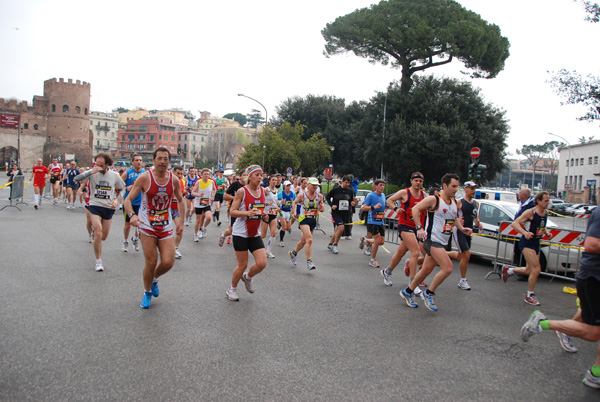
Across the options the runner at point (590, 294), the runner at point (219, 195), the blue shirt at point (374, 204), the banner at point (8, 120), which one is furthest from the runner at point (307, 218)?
the banner at point (8, 120)

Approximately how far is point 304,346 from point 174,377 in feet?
4.43

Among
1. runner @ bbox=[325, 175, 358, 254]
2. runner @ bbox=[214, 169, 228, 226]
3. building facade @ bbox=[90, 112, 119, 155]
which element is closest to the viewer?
runner @ bbox=[325, 175, 358, 254]

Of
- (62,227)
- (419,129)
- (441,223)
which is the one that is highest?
(419,129)

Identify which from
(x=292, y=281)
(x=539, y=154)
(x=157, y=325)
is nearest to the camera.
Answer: (x=157, y=325)

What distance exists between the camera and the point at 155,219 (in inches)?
218

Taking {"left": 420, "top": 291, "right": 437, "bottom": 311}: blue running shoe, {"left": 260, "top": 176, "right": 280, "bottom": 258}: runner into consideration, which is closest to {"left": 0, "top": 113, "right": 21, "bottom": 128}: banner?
{"left": 260, "top": 176, "right": 280, "bottom": 258}: runner

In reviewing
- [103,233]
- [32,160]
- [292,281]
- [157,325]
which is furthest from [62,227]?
[32,160]

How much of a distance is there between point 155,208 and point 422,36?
31.8 m

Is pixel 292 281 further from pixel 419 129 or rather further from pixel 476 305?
pixel 419 129

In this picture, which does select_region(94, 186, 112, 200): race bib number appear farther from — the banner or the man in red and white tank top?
the banner

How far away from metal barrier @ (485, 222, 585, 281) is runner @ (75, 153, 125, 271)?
7.12 meters

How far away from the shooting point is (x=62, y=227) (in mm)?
13195

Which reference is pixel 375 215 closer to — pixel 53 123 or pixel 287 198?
pixel 287 198

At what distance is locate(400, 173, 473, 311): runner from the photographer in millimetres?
6156
